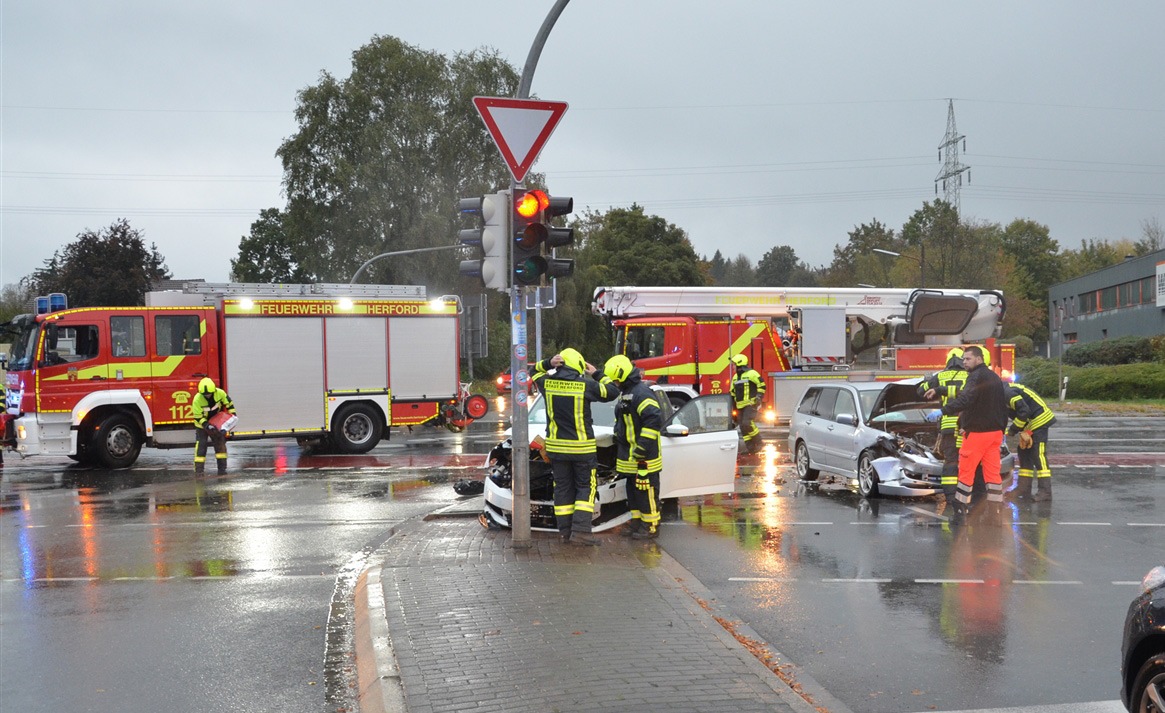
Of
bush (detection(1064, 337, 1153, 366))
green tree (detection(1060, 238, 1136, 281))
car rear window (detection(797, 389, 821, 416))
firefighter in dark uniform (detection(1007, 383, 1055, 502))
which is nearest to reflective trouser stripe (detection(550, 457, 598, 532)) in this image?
car rear window (detection(797, 389, 821, 416))

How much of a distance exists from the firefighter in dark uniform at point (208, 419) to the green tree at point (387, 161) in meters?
26.1

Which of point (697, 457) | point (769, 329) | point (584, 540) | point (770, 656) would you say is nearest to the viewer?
point (770, 656)

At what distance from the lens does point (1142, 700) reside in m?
4.36

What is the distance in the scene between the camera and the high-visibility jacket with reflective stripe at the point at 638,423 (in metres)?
9.55

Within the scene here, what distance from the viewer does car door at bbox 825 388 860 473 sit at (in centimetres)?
1267

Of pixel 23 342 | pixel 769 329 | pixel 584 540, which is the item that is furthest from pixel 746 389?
pixel 23 342

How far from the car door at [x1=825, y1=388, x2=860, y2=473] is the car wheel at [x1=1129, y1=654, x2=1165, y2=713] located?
8.23 metres

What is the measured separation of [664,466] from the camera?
10.7 metres

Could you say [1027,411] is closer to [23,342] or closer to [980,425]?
[980,425]

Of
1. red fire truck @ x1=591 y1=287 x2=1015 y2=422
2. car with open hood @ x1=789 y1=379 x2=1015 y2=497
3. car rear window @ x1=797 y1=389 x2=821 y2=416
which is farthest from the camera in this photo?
red fire truck @ x1=591 y1=287 x2=1015 y2=422

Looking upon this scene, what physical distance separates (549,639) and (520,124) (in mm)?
4455

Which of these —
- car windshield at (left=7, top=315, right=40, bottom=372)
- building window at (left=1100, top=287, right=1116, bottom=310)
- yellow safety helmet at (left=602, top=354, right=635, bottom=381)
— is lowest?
yellow safety helmet at (left=602, top=354, right=635, bottom=381)

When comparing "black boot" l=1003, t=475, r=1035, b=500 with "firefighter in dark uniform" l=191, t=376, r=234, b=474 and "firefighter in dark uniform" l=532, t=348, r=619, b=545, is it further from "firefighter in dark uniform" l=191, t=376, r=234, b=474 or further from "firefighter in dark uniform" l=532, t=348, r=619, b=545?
"firefighter in dark uniform" l=191, t=376, r=234, b=474

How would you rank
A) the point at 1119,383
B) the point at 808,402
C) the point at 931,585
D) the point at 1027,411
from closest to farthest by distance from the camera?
the point at 931,585 < the point at 1027,411 < the point at 808,402 < the point at 1119,383
